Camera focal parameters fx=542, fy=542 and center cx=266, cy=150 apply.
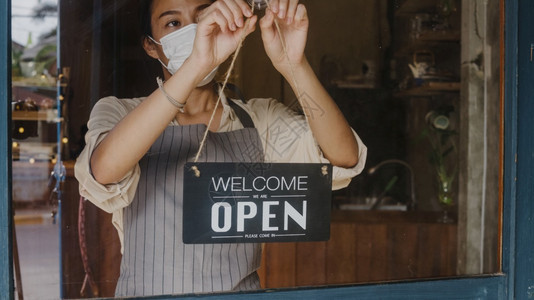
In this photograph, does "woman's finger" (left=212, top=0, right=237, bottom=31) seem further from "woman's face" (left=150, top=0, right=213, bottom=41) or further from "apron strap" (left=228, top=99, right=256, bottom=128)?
"apron strap" (left=228, top=99, right=256, bottom=128)

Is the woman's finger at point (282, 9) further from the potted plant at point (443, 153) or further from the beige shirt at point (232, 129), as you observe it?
the potted plant at point (443, 153)

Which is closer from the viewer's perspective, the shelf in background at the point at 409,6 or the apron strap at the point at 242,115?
the apron strap at the point at 242,115

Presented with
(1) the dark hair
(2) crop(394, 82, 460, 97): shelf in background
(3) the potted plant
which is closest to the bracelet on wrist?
(1) the dark hair

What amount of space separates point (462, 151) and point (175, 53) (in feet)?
3.49

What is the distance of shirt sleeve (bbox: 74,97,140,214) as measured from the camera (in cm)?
120

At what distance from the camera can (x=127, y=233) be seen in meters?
1.25

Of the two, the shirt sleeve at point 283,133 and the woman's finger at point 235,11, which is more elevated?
the woman's finger at point 235,11

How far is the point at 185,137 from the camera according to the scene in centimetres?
124

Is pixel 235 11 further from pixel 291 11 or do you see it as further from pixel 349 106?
pixel 349 106

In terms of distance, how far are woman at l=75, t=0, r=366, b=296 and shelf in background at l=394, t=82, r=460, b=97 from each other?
0.95 metres

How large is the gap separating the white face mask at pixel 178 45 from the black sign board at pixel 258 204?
24 cm

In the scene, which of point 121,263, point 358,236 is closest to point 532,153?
point 358,236

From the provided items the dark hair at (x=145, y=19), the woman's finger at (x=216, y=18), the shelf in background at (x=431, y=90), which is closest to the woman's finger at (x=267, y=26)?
the woman's finger at (x=216, y=18)

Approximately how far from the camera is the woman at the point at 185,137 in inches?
46.8
